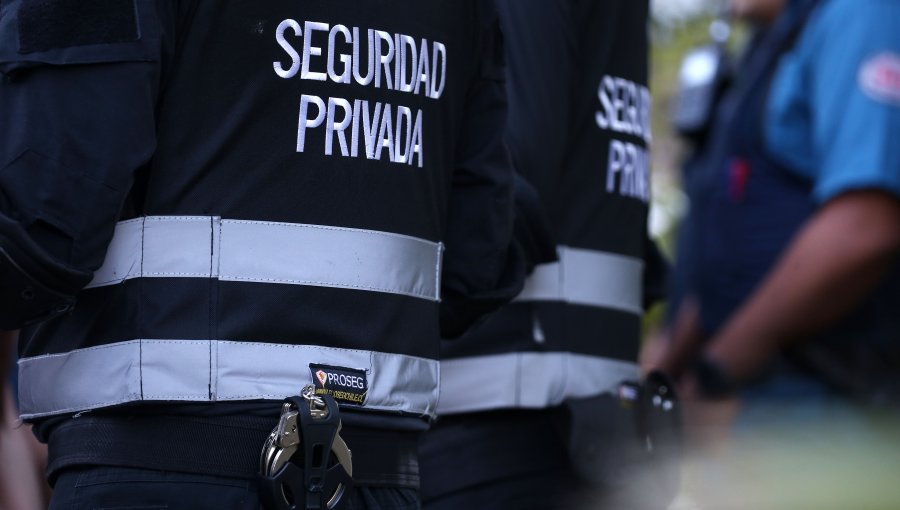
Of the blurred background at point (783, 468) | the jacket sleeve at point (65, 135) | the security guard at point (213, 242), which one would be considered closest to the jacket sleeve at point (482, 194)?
the security guard at point (213, 242)

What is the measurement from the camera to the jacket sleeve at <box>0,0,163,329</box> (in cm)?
184

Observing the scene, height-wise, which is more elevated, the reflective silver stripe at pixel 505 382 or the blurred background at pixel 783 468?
the reflective silver stripe at pixel 505 382

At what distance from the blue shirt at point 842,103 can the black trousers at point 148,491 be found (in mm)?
2234

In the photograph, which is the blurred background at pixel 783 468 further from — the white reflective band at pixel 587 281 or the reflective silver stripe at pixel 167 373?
the reflective silver stripe at pixel 167 373

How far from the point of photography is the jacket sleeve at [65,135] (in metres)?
1.84

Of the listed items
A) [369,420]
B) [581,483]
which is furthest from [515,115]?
[369,420]

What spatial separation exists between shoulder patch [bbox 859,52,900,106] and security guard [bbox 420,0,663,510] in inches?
35.6

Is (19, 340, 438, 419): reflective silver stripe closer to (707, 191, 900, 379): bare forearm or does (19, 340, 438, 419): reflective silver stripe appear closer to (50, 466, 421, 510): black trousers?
(50, 466, 421, 510): black trousers

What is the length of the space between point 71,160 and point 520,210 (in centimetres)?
104

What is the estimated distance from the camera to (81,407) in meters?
1.98

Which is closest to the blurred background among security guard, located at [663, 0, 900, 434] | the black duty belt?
security guard, located at [663, 0, 900, 434]

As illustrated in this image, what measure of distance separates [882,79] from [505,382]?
1548 mm

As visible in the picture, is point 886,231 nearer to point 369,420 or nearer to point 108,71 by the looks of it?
point 369,420

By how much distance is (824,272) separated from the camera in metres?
3.76
